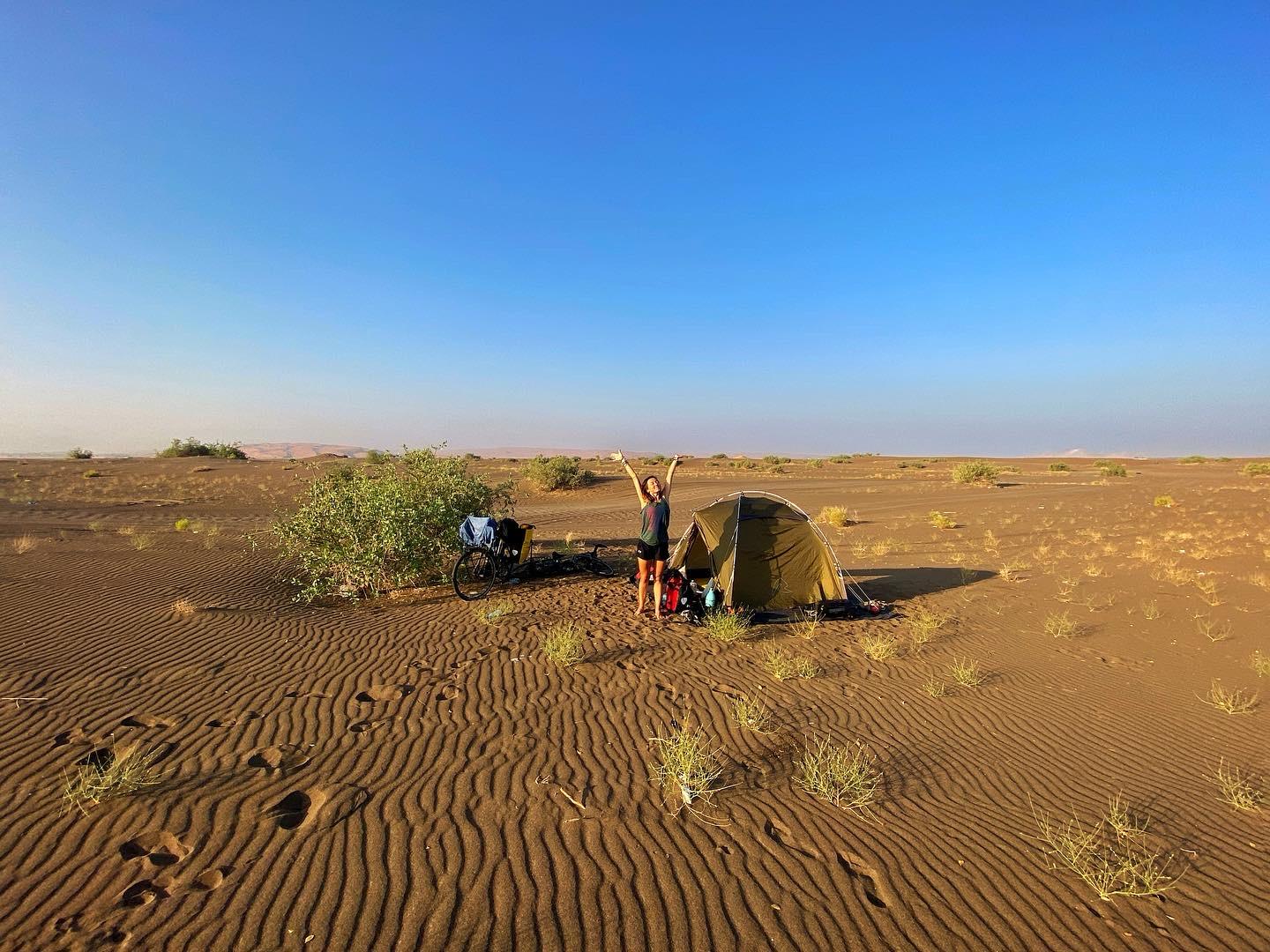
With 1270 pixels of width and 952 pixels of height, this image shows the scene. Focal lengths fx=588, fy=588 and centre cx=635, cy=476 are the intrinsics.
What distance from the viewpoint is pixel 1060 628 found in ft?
28.2

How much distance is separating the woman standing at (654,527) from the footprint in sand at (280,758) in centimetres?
444

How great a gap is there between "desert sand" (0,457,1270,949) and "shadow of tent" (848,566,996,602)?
1.85ft

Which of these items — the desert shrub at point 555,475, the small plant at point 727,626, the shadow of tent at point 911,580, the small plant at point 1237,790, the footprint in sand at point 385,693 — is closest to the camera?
the small plant at point 1237,790

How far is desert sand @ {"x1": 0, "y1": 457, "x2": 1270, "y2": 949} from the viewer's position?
119 inches

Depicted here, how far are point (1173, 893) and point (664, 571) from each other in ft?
20.8

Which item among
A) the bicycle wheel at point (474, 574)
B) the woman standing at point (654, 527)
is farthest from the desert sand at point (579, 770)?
the woman standing at point (654, 527)

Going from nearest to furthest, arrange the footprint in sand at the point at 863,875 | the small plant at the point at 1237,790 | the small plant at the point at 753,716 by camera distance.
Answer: the footprint in sand at the point at 863,875
the small plant at the point at 1237,790
the small plant at the point at 753,716

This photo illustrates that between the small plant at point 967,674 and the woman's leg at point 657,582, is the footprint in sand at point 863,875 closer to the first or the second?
the small plant at point 967,674

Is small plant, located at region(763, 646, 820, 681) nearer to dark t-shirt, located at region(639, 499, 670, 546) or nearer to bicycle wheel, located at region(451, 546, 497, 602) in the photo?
dark t-shirt, located at region(639, 499, 670, 546)

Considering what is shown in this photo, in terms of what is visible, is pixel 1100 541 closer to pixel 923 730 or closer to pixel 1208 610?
pixel 1208 610

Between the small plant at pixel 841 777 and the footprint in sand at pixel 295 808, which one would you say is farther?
the small plant at pixel 841 777

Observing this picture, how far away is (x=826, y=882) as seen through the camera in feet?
10.9

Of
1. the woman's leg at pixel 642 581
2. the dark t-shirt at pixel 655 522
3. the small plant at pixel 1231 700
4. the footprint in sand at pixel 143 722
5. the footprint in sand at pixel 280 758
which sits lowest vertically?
the small plant at pixel 1231 700

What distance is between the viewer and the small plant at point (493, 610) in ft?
27.0
